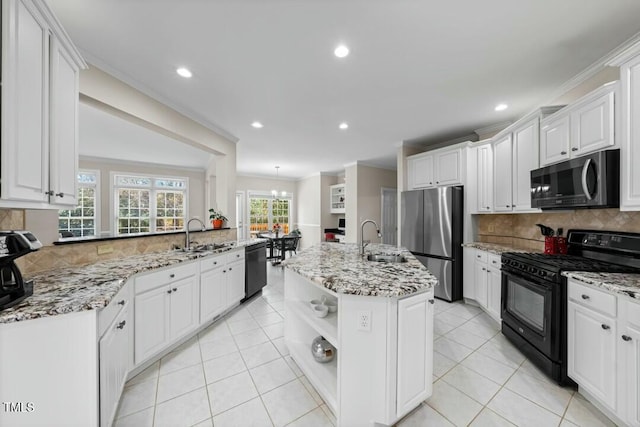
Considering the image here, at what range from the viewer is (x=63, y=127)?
4.85 feet

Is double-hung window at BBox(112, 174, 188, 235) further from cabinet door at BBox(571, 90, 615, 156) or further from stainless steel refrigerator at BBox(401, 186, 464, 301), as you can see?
cabinet door at BBox(571, 90, 615, 156)

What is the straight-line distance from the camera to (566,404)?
168 cm

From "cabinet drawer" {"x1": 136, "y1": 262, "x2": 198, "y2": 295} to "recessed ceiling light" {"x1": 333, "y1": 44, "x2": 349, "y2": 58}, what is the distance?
7.91 feet

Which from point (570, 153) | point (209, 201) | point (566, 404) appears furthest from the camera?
point (209, 201)

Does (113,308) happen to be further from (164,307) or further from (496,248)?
(496,248)

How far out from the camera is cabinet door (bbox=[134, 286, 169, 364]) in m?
1.92

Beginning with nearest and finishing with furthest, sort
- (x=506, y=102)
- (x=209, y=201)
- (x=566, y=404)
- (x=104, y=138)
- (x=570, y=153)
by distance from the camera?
1. (x=566, y=404)
2. (x=570, y=153)
3. (x=506, y=102)
4. (x=104, y=138)
5. (x=209, y=201)

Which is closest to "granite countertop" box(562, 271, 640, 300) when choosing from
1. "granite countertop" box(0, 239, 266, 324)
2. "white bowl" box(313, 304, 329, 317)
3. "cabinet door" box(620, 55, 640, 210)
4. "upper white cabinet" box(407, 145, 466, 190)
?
"cabinet door" box(620, 55, 640, 210)

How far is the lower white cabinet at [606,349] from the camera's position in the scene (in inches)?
54.8

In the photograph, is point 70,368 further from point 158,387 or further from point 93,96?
point 93,96

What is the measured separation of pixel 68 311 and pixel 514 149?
4196 mm

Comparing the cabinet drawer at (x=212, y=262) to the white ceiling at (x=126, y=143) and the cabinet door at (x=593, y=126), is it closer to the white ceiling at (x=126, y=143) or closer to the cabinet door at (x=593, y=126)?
the white ceiling at (x=126, y=143)

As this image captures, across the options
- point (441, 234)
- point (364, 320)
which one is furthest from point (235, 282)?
point (441, 234)

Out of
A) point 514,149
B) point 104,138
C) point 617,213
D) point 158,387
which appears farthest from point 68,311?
point 104,138
